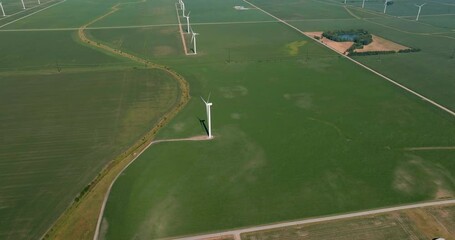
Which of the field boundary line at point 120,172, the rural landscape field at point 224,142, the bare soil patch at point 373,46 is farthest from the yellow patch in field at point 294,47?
the field boundary line at point 120,172

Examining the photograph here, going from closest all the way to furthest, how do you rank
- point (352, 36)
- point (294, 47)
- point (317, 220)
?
1. point (317, 220)
2. point (294, 47)
3. point (352, 36)

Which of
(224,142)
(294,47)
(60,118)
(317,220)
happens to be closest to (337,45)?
(294,47)

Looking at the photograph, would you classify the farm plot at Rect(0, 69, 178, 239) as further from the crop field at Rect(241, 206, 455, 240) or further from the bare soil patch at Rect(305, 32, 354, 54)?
the bare soil patch at Rect(305, 32, 354, 54)

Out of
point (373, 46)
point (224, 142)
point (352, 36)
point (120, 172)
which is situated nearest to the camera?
point (120, 172)

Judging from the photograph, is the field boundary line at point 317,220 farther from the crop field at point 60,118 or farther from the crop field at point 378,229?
the crop field at point 60,118

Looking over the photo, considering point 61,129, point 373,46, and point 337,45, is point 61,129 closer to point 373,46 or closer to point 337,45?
point 337,45
